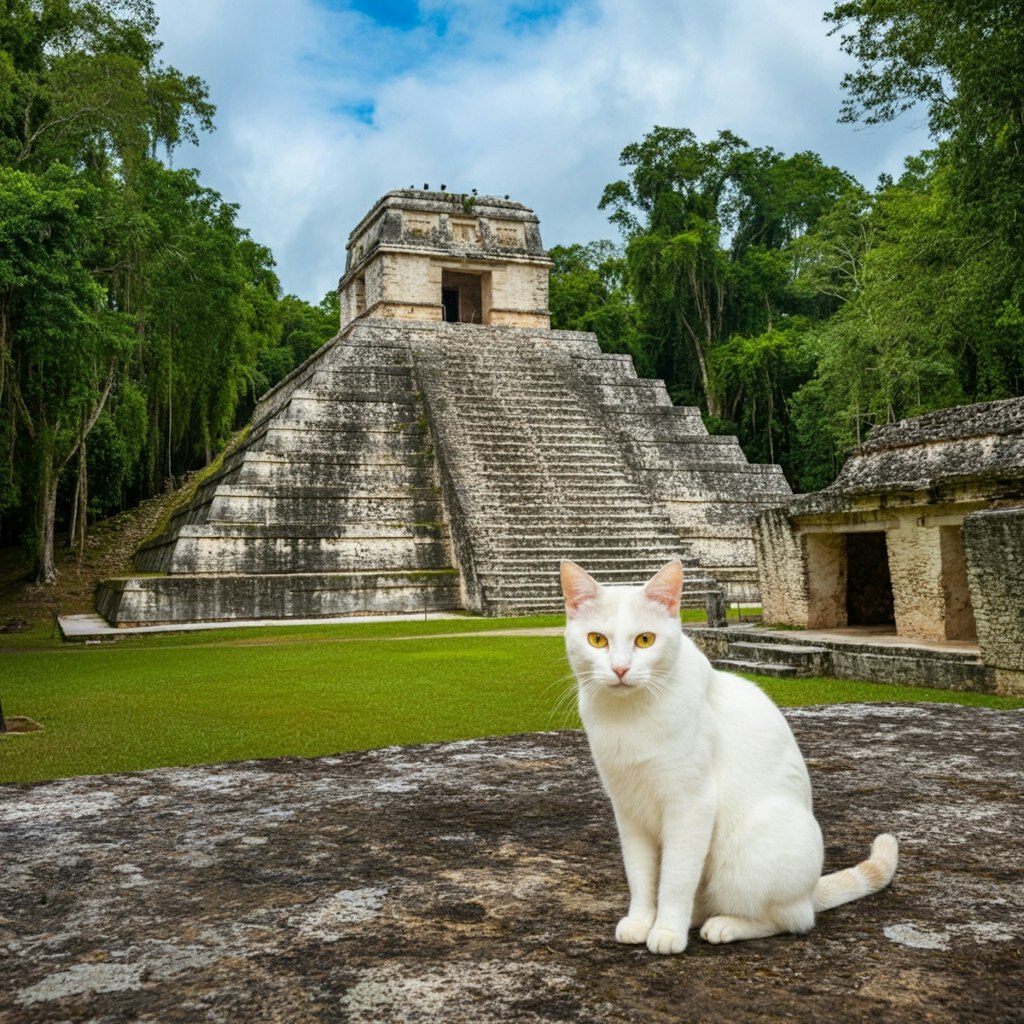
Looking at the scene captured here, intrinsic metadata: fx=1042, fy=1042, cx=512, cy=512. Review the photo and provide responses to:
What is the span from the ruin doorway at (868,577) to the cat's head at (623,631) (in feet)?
26.8

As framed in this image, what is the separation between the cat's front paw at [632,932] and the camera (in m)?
2.15

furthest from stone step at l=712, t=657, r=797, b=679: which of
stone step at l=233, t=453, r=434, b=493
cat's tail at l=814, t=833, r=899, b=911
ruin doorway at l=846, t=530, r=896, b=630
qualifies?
stone step at l=233, t=453, r=434, b=493

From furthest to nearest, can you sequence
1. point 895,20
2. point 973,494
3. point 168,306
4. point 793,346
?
point 793,346
point 168,306
point 895,20
point 973,494

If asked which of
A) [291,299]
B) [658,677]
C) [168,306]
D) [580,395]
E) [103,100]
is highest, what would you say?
[291,299]

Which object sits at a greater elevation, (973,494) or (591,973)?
(973,494)

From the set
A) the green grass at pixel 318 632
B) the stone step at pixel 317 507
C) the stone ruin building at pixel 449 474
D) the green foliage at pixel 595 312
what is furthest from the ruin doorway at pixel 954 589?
the green foliage at pixel 595 312

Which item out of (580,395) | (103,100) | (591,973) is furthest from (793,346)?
(591,973)

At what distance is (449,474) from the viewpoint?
17.6 m

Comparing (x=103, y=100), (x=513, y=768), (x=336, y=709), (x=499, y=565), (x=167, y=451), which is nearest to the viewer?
(x=513, y=768)

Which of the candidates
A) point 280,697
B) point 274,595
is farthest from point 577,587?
point 274,595

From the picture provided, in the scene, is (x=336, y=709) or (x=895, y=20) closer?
(x=336, y=709)

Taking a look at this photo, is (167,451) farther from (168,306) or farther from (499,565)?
(499,565)

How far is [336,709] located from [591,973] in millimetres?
4942

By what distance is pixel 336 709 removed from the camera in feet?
22.2
